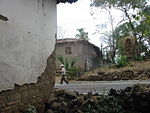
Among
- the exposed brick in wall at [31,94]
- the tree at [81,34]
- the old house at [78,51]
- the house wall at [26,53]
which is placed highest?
the tree at [81,34]

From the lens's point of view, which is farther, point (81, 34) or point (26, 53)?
point (81, 34)

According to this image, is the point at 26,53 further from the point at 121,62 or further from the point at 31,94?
the point at 121,62

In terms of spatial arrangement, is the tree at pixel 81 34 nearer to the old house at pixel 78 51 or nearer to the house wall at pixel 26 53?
the old house at pixel 78 51

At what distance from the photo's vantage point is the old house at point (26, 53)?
20.2 feet

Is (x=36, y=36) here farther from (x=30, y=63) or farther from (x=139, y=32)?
(x=139, y=32)

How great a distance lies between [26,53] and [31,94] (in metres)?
1.14

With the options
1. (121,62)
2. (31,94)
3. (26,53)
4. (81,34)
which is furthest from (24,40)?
(81,34)

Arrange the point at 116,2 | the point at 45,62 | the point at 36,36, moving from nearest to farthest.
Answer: the point at 36,36
the point at 45,62
the point at 116,2

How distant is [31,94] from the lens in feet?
23.9

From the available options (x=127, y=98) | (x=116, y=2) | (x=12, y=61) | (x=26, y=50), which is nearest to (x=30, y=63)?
(x=26, y=50)

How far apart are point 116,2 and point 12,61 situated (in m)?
25.9

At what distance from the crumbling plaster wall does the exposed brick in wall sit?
155mm

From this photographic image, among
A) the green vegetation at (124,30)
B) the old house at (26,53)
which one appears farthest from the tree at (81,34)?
the old house at (26,53)

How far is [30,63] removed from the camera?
727 centimetres
